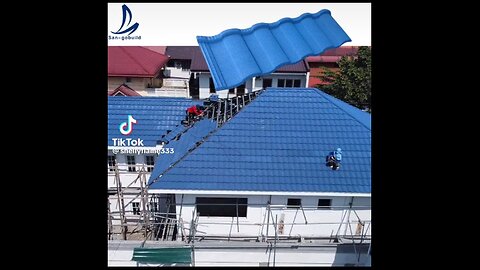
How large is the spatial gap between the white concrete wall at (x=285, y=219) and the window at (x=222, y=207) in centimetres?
10

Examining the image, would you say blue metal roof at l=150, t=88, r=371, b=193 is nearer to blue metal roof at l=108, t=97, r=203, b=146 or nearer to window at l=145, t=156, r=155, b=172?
window at l=145, t=156, r=155, b=172

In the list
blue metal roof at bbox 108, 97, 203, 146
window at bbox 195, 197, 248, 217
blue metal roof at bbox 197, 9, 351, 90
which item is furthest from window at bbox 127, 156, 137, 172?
blue metal roof at bbox 197, 9, 351, 90

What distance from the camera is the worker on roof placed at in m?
8.16

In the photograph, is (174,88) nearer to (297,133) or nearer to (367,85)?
(367,85)

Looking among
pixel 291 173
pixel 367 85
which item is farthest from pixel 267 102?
pixel 367 85

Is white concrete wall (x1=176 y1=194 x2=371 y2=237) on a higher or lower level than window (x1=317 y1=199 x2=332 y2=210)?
lower

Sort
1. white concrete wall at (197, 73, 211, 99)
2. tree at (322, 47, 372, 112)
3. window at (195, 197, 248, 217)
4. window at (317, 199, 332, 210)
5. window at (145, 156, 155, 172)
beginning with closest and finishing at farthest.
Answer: window at (195, 197, 248, 217)
window at (317, 199, 332, 210)
window at (145, 156, 155, 172)
tree at (322, 47, 372, 112)
white concrete wall at (197, 73, 211, 99)

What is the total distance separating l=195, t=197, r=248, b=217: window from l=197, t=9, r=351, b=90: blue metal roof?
112 inches

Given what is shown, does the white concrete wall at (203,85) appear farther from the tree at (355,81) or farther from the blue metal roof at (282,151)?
the blue metal roof at (282,151)

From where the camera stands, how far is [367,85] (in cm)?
1454

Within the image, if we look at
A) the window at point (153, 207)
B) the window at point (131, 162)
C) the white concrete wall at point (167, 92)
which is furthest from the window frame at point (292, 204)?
the white concrete wall at point (167, 92)

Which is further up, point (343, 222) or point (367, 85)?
point (367, 85)

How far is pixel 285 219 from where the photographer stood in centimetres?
834

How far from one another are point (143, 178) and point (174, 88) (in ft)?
31.7
